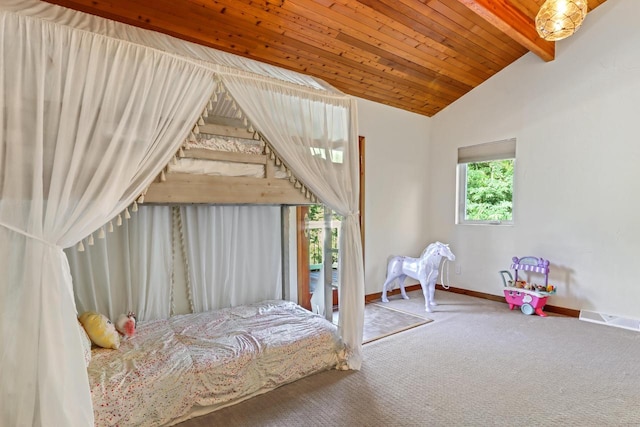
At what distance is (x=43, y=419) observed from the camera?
1.33 metres

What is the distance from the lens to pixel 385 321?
11.6 feet

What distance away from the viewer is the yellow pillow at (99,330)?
6.72 feet

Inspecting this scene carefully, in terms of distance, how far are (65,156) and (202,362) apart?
4.43ft

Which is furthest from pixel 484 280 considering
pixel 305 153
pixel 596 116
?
pixel 305 153

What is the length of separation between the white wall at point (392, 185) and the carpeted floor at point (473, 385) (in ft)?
4.48

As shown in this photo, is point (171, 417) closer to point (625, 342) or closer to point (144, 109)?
point (144, 109)

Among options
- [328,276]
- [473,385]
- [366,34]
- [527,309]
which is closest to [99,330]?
[328,276]

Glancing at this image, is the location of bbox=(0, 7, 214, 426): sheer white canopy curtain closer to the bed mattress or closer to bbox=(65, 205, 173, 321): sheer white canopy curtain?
the bed mattress

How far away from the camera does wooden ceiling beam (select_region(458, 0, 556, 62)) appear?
2805mm

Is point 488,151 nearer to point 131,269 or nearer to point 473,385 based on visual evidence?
point 473,385

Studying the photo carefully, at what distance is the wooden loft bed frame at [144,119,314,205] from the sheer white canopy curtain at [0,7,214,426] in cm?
27

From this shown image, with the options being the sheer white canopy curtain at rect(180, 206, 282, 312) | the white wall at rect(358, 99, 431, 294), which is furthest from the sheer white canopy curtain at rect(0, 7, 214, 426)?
the white wall at rect(358, 99, 431, 294)

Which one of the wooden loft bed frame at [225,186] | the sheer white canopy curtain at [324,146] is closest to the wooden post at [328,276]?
the sheer white canopy curtain at [324,146]

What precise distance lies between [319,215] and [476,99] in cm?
268
